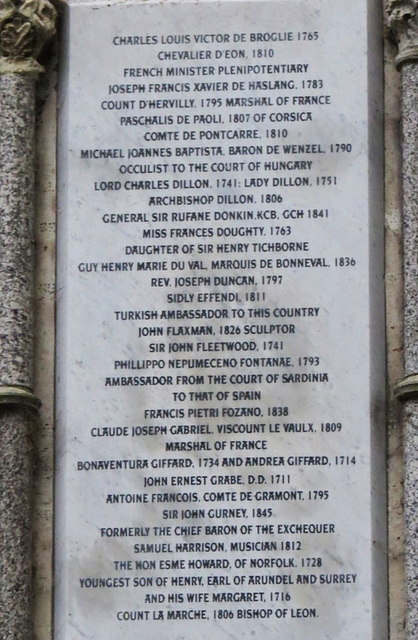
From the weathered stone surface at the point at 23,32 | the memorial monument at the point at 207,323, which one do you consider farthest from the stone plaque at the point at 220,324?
the weathered stone surface at the point at 23,32

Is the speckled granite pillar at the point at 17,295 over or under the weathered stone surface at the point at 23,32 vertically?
under

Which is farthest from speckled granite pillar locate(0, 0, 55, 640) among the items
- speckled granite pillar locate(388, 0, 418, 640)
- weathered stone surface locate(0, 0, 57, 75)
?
speckled granite pillar locate(388, 0, 418, 640)

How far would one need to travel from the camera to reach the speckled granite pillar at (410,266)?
995 centimetres

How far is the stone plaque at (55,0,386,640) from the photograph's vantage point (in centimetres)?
1001

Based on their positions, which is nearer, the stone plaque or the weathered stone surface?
the stone plaque

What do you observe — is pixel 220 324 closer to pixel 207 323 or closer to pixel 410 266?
pixel 207 323

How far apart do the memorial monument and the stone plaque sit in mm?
10

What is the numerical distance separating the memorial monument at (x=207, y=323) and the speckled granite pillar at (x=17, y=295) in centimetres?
1

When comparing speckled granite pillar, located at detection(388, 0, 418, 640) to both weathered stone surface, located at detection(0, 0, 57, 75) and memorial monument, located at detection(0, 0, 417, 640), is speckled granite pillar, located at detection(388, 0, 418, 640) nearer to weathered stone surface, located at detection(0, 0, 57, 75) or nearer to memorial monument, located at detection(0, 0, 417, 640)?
memorial monument, located at detection(0, 0, 417, 640)

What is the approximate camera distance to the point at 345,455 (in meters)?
10.1

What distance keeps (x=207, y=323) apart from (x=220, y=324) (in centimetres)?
6

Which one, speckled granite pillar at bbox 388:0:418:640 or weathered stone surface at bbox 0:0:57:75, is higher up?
weathered stone surface at bbox 0:0:57:75

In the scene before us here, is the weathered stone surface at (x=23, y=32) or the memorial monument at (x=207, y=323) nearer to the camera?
A: the memorial monument at (x=207, y=323)

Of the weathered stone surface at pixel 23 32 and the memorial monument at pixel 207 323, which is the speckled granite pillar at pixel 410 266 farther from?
the weathered stone surface at pixel 23 32
